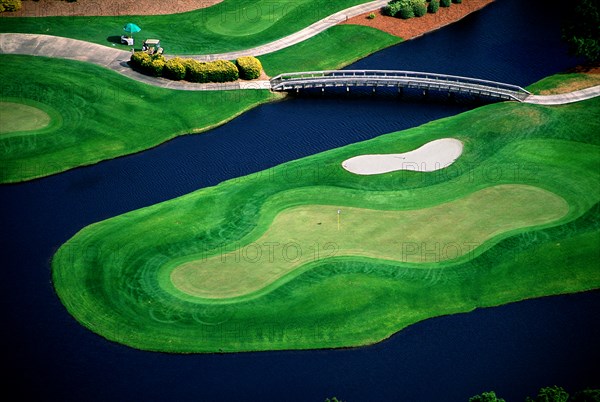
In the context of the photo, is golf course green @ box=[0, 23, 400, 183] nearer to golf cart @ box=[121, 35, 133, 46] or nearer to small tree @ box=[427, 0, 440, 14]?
golf cart @ box=[121, 35, 133, 46]

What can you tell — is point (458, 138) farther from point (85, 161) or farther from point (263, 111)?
point (85, 161)

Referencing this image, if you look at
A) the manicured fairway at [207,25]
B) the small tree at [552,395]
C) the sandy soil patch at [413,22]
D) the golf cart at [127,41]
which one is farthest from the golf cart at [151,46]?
the small tree at [552,395]

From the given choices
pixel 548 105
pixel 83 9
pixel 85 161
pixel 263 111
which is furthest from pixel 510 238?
pixel 83 9

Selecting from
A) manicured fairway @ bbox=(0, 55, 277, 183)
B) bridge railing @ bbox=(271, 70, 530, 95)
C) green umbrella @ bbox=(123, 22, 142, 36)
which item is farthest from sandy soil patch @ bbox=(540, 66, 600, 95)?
green umbrella @ bbox=(123, 22, 142, 36)

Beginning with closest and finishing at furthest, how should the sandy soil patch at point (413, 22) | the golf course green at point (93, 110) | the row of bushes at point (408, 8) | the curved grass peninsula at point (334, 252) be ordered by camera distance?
the curved grass peninsula at point (334, 252) → the golf course green at point (93, 110) → the sandy soil patch at point (413, 22) → the row of bushes at point (408, 8)

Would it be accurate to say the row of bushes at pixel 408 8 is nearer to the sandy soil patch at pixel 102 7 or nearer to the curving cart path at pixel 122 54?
the curving cart path at pixel 122 54

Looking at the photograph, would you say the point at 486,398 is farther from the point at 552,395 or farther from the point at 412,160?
the point at 412,160
